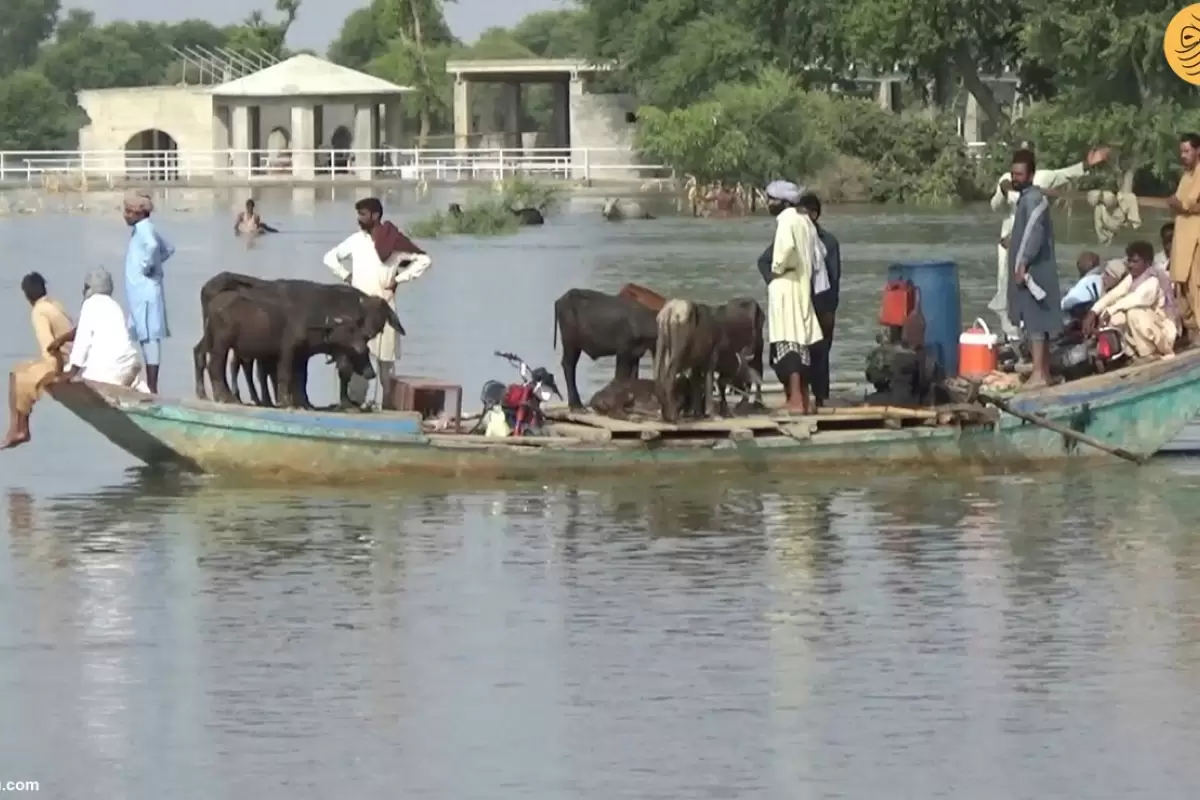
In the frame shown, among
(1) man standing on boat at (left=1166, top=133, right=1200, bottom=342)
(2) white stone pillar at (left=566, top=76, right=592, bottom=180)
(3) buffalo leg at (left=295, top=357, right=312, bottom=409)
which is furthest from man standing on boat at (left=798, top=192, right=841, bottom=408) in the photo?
(2) white stone pillar at (left=566, top=76, right=592, bottom=180)

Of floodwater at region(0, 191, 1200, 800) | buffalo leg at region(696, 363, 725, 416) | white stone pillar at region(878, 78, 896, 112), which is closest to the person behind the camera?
floodwater at region(0, 191, 1200, 800)

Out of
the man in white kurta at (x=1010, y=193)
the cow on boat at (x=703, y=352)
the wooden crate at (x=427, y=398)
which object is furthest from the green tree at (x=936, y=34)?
the wooden crate at (x=427, y=398)

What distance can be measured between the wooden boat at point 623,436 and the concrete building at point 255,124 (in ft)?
187

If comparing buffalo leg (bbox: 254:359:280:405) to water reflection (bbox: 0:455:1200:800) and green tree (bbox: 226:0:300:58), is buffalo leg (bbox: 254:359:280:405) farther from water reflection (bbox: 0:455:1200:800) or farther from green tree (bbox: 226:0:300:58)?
green tree (bbox: 226:0:300:58)

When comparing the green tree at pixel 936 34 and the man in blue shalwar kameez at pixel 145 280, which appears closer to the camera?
the man in blue shalwar kameez at pixel 145 280

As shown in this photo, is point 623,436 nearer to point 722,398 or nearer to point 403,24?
point 722,398

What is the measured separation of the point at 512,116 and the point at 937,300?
70452mm

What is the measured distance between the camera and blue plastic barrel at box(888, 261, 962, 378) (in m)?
17.4

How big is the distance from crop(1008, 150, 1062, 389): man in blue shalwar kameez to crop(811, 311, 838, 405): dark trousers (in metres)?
1.11

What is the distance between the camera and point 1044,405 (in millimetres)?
16438

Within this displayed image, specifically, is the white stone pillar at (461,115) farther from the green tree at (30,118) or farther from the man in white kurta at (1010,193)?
the man in white kurta at (1010,193)

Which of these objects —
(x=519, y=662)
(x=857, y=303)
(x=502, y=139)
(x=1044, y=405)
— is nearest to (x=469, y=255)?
(x=857, y=303)

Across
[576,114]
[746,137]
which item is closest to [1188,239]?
[746,137]

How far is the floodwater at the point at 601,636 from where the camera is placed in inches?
408
